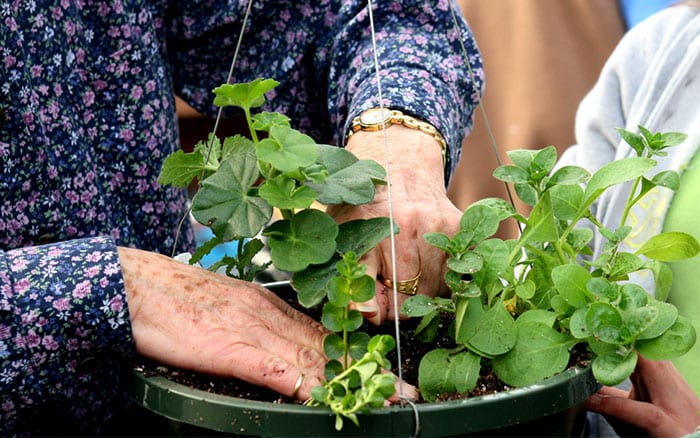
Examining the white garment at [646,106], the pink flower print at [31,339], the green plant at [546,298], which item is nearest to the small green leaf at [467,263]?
the green plant at [546,298]

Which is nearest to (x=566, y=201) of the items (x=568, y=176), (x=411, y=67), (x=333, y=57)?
(x=568, y=176)

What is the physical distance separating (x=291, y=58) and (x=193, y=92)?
158 millimetres

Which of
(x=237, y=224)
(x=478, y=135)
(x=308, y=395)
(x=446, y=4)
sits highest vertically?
(x=446, y=4)

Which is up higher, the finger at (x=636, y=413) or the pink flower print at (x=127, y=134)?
the pink flower print at (x=127, y=134)

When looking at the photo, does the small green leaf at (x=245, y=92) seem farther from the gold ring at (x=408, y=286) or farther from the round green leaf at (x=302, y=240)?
the gold ring at (x=408, y=286)

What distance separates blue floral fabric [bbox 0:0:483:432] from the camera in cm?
63

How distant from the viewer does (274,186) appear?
58cm

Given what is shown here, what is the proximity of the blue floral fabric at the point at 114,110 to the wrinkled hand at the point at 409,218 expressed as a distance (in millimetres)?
91

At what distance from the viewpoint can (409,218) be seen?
0.71 meters

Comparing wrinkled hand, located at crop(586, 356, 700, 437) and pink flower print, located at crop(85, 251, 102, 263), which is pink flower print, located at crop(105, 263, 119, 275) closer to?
pink flower print, located at crop(85, 251, 102, 263)

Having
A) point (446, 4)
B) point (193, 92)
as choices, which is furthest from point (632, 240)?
point (193, 92)

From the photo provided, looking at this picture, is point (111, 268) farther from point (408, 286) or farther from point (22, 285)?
point (408, 286)

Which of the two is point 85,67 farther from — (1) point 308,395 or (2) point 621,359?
(2) point 621,359

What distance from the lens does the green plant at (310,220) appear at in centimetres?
52
